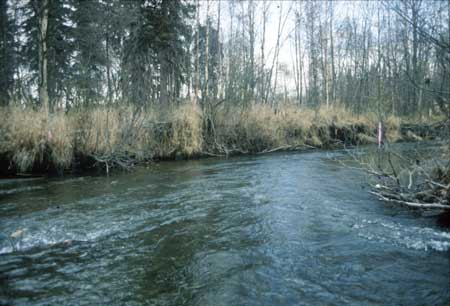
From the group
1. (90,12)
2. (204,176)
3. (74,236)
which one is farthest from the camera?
(90,12)

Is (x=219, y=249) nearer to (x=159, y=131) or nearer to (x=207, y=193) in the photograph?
(x=207, y=193)

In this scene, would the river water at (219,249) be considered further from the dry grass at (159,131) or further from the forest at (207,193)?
the dry grass at (159,131)

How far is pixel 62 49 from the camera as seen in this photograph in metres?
16.4

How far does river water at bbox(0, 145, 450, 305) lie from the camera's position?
252cm

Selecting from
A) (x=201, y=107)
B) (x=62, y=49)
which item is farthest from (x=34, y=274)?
(x=62, y=49)

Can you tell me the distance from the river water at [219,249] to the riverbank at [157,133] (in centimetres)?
234

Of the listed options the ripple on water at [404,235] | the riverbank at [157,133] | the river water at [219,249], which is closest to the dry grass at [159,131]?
the riverbank at [157,133]

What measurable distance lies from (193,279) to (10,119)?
7931 mm

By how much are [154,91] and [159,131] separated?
5583 millimetres

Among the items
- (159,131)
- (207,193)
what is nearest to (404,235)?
(207,193)

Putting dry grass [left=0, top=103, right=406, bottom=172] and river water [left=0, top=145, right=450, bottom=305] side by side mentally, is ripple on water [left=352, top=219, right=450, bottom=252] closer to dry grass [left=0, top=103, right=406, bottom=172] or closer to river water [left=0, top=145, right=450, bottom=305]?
river water [left=0, top=145, right=450, bottom=305]

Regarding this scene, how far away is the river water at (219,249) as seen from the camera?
2.52m

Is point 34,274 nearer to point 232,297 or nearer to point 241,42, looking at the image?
point 232,297

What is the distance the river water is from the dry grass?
2.32 metres
